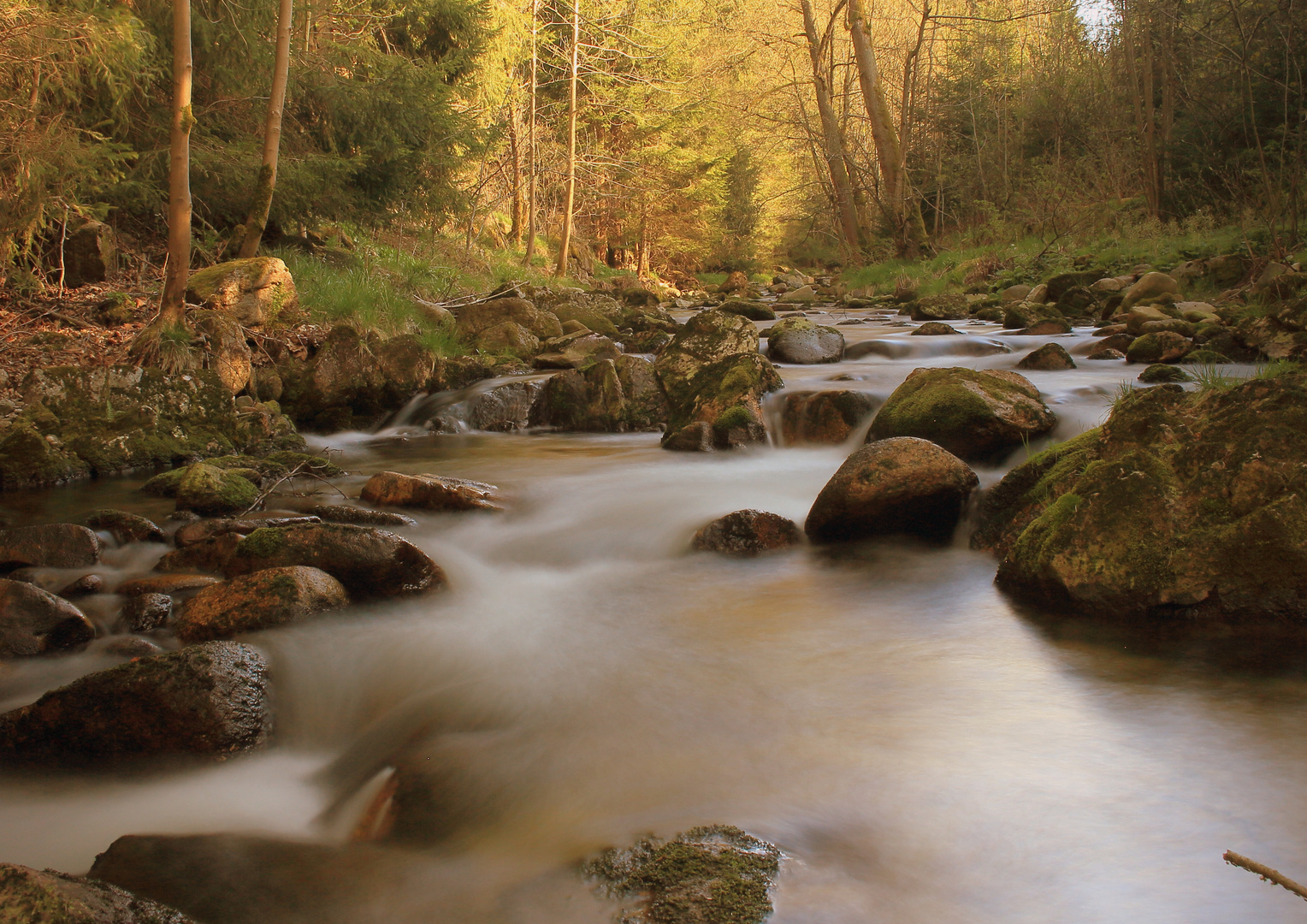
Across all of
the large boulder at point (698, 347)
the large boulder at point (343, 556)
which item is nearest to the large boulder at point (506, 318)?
the large boulder at point (698, 347)

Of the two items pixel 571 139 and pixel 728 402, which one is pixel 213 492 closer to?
pixel 728 402

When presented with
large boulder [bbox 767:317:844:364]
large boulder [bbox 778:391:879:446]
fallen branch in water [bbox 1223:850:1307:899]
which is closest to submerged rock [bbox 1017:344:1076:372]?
large boulder [bbox 778:391:879:446]

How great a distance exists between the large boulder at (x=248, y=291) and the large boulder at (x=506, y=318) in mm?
3340

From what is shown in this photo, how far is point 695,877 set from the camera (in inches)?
81.2

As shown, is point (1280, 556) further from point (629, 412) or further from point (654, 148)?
point (654, 148)

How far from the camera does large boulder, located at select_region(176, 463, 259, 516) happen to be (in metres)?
5.19

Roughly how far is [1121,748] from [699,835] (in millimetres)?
1401

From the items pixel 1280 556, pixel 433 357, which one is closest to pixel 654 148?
pixel 433 357

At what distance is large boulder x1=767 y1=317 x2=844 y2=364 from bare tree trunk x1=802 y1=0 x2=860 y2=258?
11.3m

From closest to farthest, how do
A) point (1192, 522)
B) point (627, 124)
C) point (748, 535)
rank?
1. point (1192, 522)
2. point (748, 535)
3. point (627, 124)

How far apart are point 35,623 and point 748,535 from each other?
10.8 ft

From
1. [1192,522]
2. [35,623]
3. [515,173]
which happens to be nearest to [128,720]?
[35,623]

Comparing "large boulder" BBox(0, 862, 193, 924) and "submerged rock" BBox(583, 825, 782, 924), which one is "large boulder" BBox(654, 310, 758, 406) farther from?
"large boulder" BBox(0, 862, 193, 924)

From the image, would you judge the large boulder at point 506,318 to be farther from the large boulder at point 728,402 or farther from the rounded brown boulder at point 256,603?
the rounded brown boulder at point 256,603
